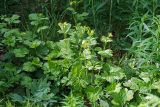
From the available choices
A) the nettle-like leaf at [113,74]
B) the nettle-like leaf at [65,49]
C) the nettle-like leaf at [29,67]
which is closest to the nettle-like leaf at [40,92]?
the nettle-like leaf at [29,67]

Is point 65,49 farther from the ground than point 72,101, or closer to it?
farther from the ground

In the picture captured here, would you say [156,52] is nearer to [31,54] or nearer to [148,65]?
[148,65]

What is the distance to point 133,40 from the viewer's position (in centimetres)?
399

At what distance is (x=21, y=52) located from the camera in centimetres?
390

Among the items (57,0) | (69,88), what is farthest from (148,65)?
(57,0)

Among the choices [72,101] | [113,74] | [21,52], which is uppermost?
[21,52]

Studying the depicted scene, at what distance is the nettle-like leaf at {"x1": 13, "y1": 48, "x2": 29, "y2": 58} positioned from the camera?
3.87 meters

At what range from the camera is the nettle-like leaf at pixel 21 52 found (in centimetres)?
387

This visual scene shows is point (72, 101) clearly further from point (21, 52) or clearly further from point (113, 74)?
point (21, 52)

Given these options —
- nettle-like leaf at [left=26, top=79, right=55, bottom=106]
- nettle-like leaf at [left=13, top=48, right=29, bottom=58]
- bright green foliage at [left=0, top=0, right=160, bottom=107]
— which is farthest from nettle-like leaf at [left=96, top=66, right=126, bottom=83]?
nettle-like leaf at [left=13, top=48, right=29, bottom=58]

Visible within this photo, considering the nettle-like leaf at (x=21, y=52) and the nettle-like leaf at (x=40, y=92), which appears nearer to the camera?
the nettle-like leaf at (x=40, y=92)

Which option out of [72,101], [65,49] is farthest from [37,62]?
[72,101]

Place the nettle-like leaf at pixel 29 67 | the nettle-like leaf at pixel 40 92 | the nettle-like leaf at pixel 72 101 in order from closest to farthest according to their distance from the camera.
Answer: the nettle-like leaf at pixel 72 101, the nettle-like leaf at pixel 40 92, the nettle-like leaf at pixel 29 67

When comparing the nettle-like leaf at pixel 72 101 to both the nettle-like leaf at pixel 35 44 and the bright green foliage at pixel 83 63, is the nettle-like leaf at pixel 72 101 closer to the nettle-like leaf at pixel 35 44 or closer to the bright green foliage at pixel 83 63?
the bright green foliage at pixel 83 63
